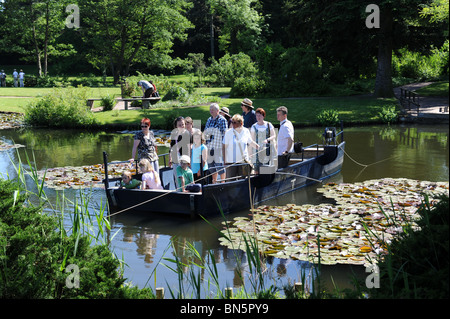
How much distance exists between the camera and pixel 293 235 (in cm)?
881

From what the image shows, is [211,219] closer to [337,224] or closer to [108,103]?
[337,224]

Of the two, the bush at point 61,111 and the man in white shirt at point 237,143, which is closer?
the man in white shirt at point 237,143

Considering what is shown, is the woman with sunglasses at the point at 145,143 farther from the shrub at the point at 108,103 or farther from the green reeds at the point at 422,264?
the shrub at the point at 108,103

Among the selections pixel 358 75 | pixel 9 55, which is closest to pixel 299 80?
pixel 358 75

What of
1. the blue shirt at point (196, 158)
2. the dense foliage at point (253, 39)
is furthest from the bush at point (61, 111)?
the blue shirt at point (196, 158)

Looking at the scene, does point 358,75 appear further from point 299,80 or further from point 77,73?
point 77,73

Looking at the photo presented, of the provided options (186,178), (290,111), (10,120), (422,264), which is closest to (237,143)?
(186,178)

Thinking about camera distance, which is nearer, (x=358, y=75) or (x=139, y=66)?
(x=358, y=75)

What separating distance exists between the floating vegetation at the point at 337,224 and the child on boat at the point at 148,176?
1797 mm

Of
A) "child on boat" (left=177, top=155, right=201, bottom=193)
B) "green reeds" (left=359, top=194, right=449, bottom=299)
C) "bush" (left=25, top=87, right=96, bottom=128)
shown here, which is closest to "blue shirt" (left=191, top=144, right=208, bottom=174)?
"child on boat" (left=177, top=155, right=201, bottom=193)

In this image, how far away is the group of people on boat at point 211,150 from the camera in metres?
10.3

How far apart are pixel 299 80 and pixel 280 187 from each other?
72.4ft

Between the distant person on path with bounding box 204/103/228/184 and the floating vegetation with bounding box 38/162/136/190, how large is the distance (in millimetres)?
2720

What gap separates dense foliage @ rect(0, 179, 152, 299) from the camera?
4930 mm
